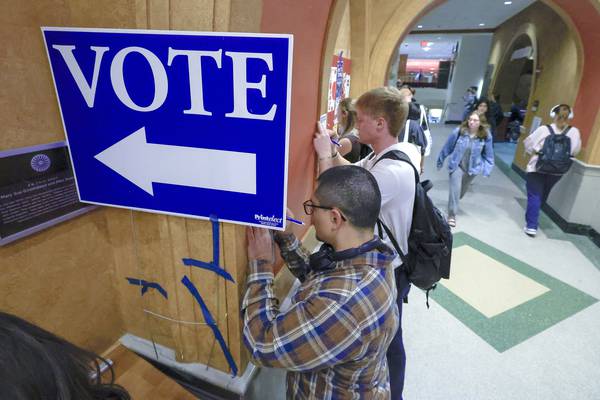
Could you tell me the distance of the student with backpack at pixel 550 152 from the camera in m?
3.90

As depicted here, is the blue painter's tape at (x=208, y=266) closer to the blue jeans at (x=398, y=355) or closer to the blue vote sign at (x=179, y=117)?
the blue vote sign at (x=179, y=117)

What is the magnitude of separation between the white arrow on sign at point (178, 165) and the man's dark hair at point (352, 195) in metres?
0.24

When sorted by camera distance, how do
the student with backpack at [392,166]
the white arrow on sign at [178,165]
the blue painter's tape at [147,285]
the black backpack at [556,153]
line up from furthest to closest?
the black backpack at [556,153] → the student with backpack at [392,166] → the blue painter's tape at [147,285] → the white arrow on sign at [178,165]

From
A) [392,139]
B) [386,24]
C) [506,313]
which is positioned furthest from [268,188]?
[386,24]

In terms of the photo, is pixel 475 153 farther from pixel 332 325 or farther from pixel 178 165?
pixel 178 165

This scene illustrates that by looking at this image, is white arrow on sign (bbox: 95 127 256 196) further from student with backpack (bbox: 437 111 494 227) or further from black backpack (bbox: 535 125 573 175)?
black backpack (bbox: 535 125 573 175)

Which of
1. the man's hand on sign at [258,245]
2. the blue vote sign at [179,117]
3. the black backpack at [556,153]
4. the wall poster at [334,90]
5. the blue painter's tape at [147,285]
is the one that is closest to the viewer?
the blue vote sign at [179,117]

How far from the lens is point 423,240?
174 cm

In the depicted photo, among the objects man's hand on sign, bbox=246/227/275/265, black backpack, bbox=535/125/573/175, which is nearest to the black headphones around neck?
man's hand on sign, bbox=246/227/275/265

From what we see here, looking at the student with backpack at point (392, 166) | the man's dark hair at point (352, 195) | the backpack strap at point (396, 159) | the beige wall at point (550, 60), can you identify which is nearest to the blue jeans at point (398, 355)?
the student with backpack at point (392, 166)

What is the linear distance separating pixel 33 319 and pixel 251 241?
77 cm

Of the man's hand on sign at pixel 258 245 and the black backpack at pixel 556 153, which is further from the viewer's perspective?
the black backpack at pixel 556 153

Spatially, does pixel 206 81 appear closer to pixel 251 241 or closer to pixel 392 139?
pixel 251 241

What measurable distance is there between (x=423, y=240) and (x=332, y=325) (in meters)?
1.02
